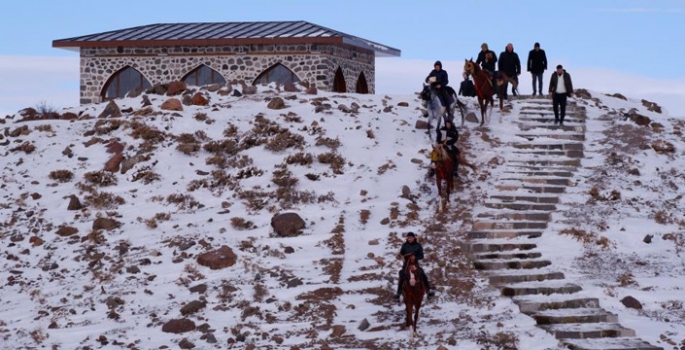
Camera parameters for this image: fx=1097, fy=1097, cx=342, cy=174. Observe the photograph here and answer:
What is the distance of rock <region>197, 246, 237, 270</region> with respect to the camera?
22156mm

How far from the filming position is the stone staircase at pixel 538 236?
18.8 metres

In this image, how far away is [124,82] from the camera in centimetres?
3834

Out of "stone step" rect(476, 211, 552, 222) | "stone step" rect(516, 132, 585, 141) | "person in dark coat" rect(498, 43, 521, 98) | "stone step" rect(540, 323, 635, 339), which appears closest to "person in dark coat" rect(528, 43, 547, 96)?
"person in dark coat" rect(498, 43, 521, 98)

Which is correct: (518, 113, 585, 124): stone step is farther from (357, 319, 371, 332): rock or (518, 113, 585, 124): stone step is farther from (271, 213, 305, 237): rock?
(357, 319, 371, 332): rock

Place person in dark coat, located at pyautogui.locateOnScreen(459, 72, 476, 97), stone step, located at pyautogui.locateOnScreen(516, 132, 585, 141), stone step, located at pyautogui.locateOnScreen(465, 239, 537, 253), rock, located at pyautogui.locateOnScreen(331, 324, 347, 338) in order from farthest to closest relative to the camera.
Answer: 1. person in dark coat, located at pyautogui.locateOnScreen(459, 72, 476, 97)
2. stone step, located at pyautogui.locateOnScreen(516, 132, 585, 141)
3. stone step, located at pyautogui.locateOnScreen(465, 239, 537, 253)
4. rock, located at pyautogui.locateOnScreen(331, 324, 347, 338)

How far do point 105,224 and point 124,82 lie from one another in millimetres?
14934

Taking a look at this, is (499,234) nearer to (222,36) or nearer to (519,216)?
(519,216)

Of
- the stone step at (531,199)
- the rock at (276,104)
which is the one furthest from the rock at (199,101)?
the stone step at (531,199)

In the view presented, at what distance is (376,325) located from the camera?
19.2 metres

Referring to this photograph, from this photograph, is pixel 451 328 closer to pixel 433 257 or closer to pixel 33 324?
pixel 433 257

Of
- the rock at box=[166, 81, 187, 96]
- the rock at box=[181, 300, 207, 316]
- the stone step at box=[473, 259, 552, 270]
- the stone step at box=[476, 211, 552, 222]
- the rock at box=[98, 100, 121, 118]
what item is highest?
the rock at box=[166, 81, 187, 96]

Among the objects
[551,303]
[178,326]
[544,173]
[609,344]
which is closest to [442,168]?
[544,173]

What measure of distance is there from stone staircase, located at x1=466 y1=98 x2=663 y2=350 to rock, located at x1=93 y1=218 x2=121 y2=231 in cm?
785

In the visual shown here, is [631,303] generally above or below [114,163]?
below
